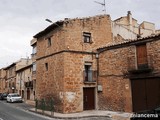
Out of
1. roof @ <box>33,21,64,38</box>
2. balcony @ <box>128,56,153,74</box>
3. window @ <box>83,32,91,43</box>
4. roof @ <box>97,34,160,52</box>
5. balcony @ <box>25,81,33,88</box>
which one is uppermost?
roof @ <box>33,21,64,38</box>

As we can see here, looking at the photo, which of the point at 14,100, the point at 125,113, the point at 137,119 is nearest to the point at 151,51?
the point at 125,113

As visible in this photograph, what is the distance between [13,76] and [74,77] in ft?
98.3

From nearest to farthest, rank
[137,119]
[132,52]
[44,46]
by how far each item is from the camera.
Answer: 1. [137,119]
2. [132,52]
3. [44,46]

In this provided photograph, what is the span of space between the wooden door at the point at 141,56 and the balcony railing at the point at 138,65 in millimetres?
74

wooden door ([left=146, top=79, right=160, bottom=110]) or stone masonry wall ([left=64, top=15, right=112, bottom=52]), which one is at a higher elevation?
stone masonry wall ([left=64, top=15, right=112, bottom=52])

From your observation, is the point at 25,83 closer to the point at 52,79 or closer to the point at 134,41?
the point at 52,79

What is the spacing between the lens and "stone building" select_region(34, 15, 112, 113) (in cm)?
2039

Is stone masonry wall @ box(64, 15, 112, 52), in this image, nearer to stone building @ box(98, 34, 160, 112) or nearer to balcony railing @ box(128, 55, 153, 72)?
stone building @ box(98, 34, 160, 112)

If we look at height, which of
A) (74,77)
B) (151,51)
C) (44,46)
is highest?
(44,46)

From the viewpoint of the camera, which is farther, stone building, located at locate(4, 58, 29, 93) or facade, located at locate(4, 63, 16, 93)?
facade, located at locate(4, 63, 16, 93)

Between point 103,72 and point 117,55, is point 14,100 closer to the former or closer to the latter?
point 103,72

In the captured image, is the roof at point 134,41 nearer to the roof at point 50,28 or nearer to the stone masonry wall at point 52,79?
the stone masonry wall at point 52,79

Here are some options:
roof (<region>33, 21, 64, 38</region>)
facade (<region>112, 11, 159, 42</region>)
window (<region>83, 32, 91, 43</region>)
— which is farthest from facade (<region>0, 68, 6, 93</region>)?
window (<region>83, 32, 91, 43</region>)

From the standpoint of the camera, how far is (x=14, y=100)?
3338 cm
